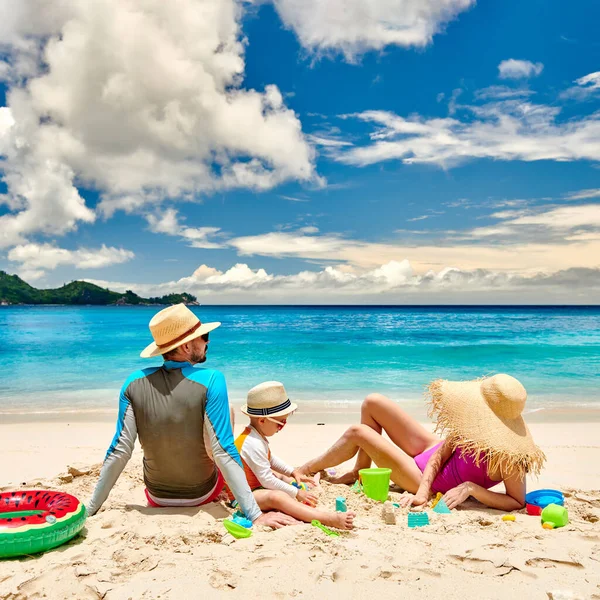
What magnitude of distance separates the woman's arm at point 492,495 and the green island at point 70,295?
421 ft

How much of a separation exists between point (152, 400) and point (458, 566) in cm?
217

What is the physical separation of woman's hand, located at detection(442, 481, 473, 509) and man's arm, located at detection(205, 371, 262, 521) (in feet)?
5.41

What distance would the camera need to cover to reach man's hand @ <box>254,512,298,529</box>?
11.6 feet

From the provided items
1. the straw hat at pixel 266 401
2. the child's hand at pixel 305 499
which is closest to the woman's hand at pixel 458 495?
the child's hand at pixel 305 499

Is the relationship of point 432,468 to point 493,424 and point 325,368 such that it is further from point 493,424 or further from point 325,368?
point 325,368

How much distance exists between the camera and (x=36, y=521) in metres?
3.22

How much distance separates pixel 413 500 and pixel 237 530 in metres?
1.64

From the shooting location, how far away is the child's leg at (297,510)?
3.52m

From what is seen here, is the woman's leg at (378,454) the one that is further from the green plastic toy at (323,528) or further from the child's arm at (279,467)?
the green plastic toy at (323,528)

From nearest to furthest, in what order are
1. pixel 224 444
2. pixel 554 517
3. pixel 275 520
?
pixel 224 444, pixel 275 520, pixel 554 517

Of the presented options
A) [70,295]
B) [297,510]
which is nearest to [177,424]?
[297,510]

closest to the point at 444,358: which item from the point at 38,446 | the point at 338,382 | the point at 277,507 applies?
the point at 338,382

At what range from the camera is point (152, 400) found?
11.7 feet

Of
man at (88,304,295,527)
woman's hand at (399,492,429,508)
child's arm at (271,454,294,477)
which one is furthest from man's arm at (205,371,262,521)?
woman's hand at (399,492,429,508)
